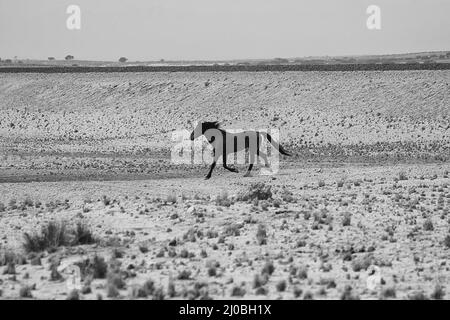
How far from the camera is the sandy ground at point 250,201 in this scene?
16578mm

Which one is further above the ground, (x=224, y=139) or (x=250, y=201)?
(x=224, y=139)

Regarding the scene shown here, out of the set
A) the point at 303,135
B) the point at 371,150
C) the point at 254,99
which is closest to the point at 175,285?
the point at 371,150

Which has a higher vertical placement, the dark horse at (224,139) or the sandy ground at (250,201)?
the dark horse at (224,139)

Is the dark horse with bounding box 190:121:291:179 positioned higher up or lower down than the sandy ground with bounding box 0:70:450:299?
higher up

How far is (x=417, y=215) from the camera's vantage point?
2280cm

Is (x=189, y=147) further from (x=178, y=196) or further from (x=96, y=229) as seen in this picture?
(x=96, y=229)

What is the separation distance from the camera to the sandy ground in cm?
1658

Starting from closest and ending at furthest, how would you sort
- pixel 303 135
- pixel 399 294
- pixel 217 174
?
pixel 399 294 → pixel 217 174 → pixel 303 135

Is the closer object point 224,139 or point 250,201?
point 250,201

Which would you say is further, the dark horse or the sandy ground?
the dark horse

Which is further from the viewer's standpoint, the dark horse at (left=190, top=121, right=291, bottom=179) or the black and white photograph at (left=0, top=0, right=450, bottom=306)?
the dark horse at (left=190, top=121, right=291, bottom=179)

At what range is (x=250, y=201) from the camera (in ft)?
81.9

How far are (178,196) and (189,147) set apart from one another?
75.7ft

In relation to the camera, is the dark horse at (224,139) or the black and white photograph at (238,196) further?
the dark horse at (224,139)
